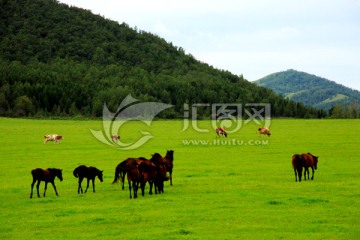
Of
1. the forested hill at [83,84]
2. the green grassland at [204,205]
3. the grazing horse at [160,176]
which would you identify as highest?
the forested hill at [83,84]

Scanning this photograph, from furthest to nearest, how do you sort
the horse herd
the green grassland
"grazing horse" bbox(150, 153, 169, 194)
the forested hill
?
1. the forested hill
2. "grazing horse" bbox(150, 153, 169, 194)
3. the horse herd
4. the green grassland

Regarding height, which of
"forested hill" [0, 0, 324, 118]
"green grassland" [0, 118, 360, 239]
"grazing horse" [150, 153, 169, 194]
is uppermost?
"forested hill" [0, 0, 324, 118]

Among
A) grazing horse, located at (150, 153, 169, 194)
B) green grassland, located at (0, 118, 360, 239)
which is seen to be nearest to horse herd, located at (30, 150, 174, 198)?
grazing horse, located at (150, 153, 169, 194)

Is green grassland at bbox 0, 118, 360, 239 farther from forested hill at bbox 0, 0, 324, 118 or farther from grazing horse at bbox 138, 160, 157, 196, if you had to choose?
forested hill at bbox 0, 0, 324, 118

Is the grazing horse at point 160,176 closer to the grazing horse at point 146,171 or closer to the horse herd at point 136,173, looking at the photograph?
the horse herd at point 136,173

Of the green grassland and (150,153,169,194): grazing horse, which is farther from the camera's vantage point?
(150,153,169,194): grazing horse

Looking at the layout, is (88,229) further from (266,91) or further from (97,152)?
(266,91)

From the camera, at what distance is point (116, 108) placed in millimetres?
139250

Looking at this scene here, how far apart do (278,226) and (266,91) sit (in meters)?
180

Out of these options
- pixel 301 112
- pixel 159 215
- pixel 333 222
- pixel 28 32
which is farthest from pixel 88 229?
pixel 28 32

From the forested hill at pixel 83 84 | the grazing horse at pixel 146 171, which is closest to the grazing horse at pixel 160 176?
the grazing horse at pixel 146 171

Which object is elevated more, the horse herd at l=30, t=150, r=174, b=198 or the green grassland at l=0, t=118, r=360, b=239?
the horse herd at l=30, t=150, r=174, b=198

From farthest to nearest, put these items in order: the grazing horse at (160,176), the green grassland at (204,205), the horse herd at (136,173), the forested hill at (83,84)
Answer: the forested hill at (83,84)
the grazing horse at (160,176)
the horse herd at (136,173)
the green grassland at (204,205)

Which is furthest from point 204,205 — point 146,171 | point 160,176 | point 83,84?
point 83,84
